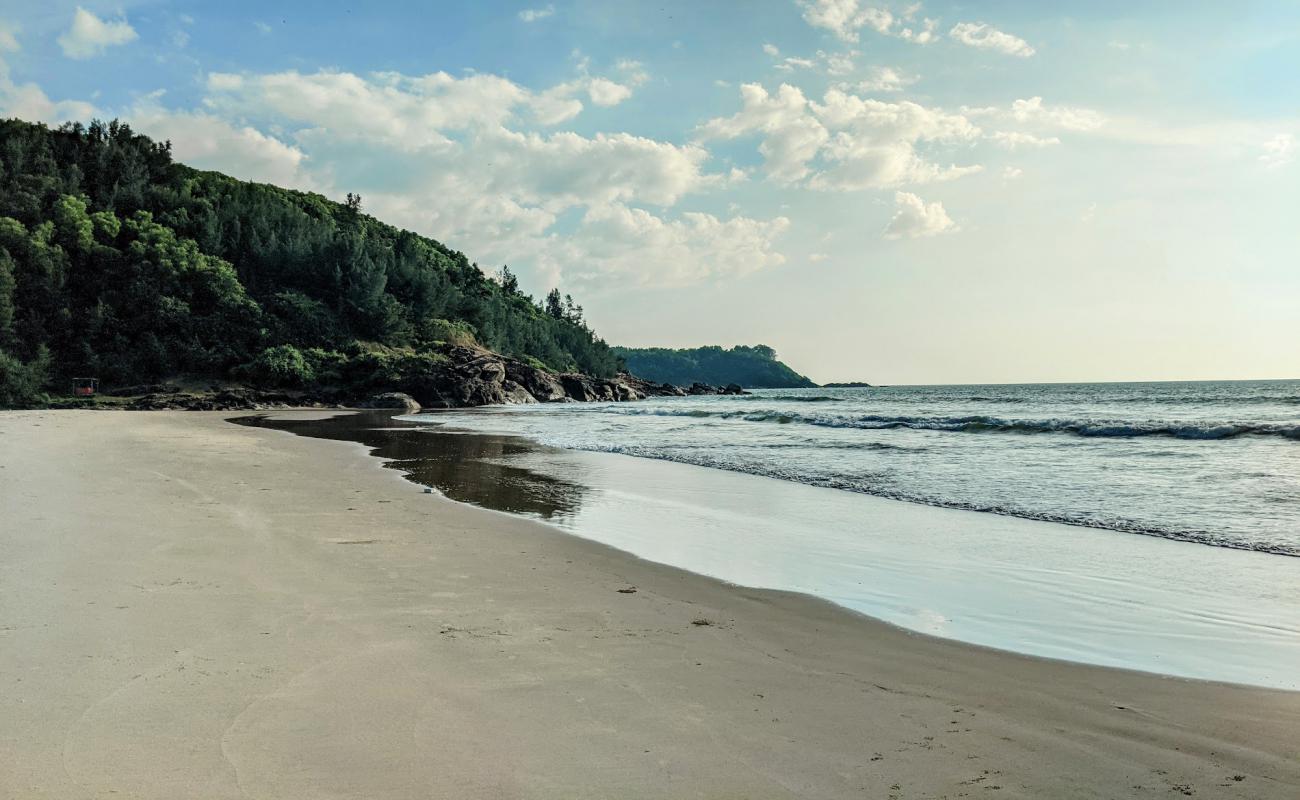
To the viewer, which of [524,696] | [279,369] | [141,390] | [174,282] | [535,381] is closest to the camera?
[524,696]

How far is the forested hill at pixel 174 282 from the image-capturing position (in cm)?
5172

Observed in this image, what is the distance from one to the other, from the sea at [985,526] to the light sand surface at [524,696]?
2.44 feet

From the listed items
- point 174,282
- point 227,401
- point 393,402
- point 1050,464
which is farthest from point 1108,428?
point 174,282

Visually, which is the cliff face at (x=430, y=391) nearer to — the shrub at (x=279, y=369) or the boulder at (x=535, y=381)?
the boulder at (x=535, y=381)

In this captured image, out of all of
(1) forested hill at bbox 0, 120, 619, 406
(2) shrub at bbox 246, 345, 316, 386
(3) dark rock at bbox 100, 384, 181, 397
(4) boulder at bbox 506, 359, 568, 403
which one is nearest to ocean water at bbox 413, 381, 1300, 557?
(2) shrub at bbox 246, 345, 316, 386

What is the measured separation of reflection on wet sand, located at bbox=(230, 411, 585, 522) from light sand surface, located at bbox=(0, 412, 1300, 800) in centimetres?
402

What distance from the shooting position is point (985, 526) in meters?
8.85

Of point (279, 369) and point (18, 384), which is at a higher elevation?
point (279, 369)

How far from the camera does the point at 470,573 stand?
599 centimetres

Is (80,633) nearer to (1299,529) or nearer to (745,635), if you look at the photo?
(745,635)

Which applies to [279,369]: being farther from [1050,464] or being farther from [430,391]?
[1050,464]

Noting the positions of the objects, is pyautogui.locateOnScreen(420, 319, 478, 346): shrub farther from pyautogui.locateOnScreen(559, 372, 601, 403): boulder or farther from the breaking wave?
the breaking wave

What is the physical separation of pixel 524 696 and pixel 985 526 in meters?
7.24

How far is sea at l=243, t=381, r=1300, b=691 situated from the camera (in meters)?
5.04
